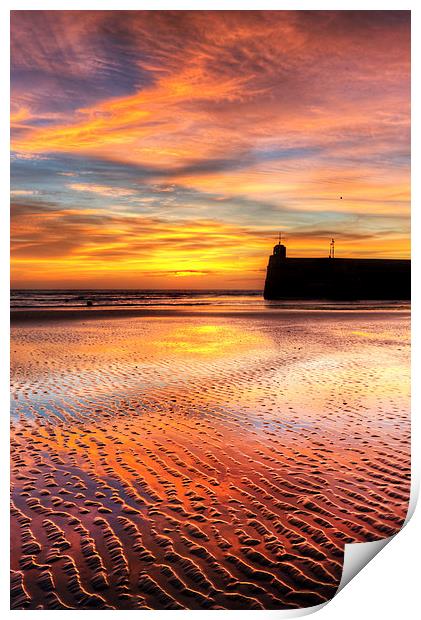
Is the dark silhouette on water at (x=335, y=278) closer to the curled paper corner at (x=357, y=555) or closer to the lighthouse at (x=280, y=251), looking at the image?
the lighthouse at (x=280, y=251)

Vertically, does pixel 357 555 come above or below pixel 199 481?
below

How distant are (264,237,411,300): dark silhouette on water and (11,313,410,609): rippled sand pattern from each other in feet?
215

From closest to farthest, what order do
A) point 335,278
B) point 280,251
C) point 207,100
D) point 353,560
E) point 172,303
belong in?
point 353,560 < point 207,100 < point 172,303 < point 335,278 < point 280,251

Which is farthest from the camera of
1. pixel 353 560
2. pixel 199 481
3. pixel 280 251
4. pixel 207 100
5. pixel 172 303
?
pixel 280 251

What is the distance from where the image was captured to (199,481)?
6363 mm

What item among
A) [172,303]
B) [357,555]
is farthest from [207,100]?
[172,303]

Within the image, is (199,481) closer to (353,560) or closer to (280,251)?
(353,560)

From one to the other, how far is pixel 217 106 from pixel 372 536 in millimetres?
13445

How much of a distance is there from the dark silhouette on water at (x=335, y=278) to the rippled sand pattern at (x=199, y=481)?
65491 millimetres

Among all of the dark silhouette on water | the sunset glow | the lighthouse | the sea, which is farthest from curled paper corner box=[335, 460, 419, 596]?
the lighthouse

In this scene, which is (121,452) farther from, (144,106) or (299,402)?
(144,106)

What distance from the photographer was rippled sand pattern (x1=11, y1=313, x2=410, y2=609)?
14.7 ft

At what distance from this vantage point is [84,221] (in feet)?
114

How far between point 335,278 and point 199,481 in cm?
7647
